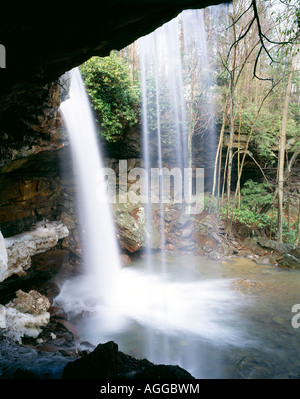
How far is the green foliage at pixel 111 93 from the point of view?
9.00 metres

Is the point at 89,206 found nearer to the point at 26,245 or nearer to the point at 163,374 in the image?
the point at 26,245

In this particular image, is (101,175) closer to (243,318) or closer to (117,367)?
(243,318)

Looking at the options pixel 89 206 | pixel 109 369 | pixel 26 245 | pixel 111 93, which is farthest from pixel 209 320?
pixel 111 93

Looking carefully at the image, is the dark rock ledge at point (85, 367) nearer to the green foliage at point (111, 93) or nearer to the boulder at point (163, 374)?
the boulder at point (163, 374)

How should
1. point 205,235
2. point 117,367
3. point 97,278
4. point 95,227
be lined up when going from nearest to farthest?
point 117,367 → point 97,278 → point 95,227 → point 205,235

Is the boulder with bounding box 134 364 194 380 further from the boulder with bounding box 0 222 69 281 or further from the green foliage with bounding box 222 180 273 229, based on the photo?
the green foliage with bounding box 222 180 273 229

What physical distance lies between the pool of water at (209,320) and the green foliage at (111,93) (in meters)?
5.99

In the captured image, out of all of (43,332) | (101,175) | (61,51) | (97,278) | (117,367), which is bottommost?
(97,278)

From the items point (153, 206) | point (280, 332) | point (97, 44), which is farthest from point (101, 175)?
point (280, 332)

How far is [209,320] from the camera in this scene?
5.88 metres

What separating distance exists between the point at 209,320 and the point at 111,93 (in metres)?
8.74

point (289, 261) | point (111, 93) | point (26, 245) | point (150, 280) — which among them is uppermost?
point (111, 93)

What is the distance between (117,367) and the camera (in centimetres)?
300

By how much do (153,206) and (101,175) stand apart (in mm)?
3066
